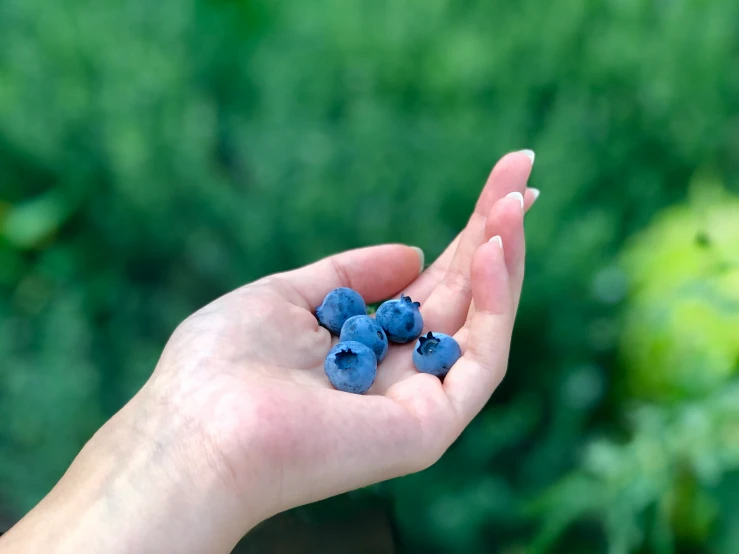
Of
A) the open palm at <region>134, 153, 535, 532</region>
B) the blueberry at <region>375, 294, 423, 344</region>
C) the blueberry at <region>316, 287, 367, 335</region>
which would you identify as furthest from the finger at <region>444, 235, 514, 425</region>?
the blueberry at <region>316, 287, 367, 335</region>

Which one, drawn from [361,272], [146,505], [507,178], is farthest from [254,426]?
[507,178]

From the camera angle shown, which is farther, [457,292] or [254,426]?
[457,292]

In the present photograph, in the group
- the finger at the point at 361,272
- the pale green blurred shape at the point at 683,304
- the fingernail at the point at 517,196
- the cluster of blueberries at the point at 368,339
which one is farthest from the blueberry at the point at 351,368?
the pale green blurred shape at the point at 683,304

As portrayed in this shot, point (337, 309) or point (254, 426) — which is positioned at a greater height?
point (337, 309)

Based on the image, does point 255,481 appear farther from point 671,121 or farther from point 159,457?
point 671,121

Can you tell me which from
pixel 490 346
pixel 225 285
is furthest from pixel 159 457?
pixel 225 285

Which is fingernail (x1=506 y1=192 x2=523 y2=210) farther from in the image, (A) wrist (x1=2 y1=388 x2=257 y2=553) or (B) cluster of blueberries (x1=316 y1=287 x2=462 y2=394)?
(A) wrist (x1=2 y1=388 x2=257 y2=553)

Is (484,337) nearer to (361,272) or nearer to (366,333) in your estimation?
(366,333)
